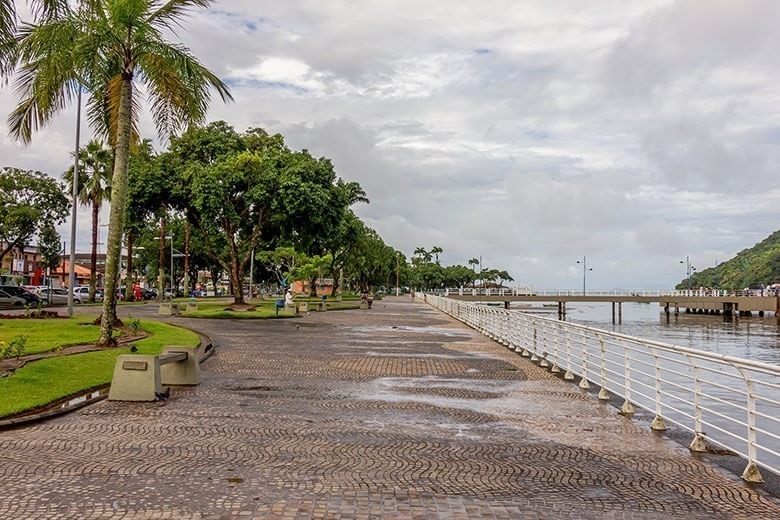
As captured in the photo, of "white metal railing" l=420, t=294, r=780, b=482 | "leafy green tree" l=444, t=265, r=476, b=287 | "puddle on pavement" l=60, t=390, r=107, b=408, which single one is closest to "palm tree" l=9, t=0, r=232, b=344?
"puddle on pavement" l=60, t=390, r=107, b=408

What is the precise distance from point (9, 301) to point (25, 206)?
24.3 ft

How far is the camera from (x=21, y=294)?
4325 centimetres

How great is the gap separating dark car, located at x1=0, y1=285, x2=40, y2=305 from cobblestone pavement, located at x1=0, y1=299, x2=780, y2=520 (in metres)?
35.5

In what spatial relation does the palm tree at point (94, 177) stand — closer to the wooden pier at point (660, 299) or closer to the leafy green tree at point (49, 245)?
the leafy green tree at point (49, 245)

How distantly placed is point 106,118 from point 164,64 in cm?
379

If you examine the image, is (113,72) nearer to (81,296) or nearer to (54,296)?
(54,296)

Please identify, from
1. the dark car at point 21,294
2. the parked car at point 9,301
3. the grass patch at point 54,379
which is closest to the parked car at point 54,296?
the dark car at point 21,294

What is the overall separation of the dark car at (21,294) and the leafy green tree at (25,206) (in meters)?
3.59

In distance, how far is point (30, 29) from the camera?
15883 millimetres

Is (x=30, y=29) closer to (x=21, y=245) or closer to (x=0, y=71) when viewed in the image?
(x=0, y=71)

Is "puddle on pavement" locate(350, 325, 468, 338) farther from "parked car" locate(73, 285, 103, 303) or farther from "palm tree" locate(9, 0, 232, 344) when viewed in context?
"parked car" locate(73, 285, 103, 303)

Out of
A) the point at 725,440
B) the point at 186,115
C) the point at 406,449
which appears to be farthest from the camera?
the point at 186,115

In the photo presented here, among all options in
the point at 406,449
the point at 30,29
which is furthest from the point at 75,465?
the point at 30,29

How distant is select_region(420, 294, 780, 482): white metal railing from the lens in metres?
7.14
